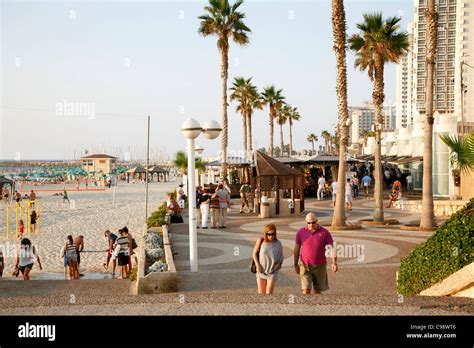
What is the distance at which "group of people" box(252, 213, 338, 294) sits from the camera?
8.13 meters

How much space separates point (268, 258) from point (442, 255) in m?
2.74

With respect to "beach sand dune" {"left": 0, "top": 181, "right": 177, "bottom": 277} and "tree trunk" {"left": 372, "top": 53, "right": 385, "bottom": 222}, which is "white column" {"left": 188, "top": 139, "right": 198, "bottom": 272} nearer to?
"beach sand dune" {"left": 0, "top": 181, "right": 177, "bottom": 277}

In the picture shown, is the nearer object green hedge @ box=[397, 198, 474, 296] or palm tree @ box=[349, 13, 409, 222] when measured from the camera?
green hedge @ box=[397, 198, 474, 296]

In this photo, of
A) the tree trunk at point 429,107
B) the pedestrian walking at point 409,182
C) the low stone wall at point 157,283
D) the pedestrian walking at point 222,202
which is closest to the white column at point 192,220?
the low stone wall at point 157,283

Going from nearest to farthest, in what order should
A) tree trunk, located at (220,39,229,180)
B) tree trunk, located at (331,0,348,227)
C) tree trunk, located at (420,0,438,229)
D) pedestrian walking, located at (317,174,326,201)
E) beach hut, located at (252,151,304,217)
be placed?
tree trunk, located at (420,0,438,229), tree trunk, located at (331,0,348,227), beach hut, located at (252,151,304,217), pedestrian walking, located at (317,174,326,201), tree trunk, located at (220,39,229,180)

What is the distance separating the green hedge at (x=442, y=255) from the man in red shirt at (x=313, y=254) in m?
1.69

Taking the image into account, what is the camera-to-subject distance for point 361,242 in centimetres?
1581

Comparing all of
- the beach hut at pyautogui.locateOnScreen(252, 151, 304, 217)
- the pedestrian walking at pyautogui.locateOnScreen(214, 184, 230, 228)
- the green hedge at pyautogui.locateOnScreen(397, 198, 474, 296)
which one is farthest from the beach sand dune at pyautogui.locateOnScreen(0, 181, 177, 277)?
the green hedge at pyautogui.locateOnScreen(397, 198, 474, 296)

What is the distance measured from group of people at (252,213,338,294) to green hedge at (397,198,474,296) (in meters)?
1.69

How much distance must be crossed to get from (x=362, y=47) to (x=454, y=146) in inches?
528

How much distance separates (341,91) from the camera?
63.0ft

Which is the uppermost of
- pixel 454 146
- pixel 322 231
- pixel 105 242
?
pixel 454 146
